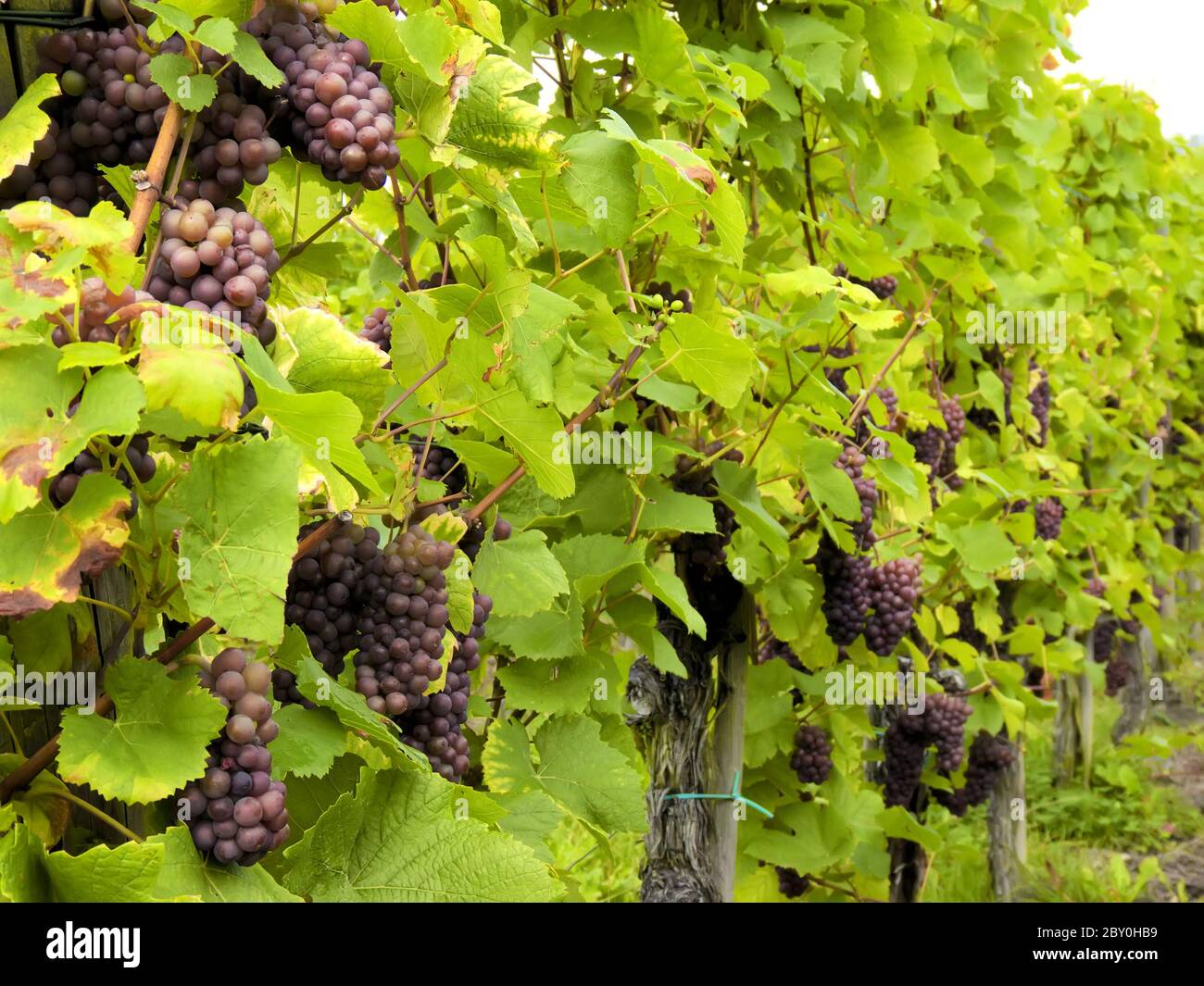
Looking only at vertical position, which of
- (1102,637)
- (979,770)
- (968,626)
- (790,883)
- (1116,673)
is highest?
(1102,637)

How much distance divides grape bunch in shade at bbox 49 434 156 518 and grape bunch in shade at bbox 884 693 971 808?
3.13 m

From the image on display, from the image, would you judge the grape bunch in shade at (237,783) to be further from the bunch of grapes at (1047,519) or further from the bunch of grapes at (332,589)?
the bunch of grapes at (1047,519)

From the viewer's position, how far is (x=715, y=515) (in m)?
2.52

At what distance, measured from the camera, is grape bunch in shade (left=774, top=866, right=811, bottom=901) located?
351cm

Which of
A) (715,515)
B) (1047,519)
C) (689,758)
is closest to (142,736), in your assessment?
(715,515)

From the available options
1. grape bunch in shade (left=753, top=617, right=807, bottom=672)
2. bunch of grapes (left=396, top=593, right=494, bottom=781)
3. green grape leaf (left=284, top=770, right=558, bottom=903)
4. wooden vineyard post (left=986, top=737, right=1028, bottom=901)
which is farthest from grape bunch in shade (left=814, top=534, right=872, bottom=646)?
wooden vineyard post (left=986, top=737, right=1028, bottom=901)

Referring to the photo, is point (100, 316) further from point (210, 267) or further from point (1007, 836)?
point (1007, 836)

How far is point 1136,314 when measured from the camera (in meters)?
6.64

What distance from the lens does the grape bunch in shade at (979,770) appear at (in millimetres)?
4672

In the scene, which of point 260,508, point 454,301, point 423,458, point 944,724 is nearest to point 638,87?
point 454,301

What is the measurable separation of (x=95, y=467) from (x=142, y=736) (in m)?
0.23

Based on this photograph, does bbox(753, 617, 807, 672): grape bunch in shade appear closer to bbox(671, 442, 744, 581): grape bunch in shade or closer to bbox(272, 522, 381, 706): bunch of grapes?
bbox(671, 442, 744, 581): grape bunch in shade
